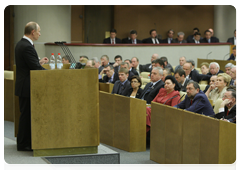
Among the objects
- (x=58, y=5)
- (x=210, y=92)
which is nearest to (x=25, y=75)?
(x=210, y=92)

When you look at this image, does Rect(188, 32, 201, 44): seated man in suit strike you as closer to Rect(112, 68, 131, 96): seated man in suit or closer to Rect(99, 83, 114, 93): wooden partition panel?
Rect(99, 83, 114, 93): wooden partition panel

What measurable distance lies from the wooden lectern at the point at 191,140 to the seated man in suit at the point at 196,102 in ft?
0.79

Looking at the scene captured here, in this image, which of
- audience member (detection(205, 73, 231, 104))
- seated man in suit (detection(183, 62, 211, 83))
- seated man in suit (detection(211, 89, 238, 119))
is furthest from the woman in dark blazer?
seated man in suit (detection(183, 62, 211, 83))

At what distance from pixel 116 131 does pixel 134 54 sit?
561 cm

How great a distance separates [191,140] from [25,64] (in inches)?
75.1

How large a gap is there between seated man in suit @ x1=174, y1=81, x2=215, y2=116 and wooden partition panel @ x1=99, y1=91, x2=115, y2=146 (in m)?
1.06

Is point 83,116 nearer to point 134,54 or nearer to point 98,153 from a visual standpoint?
point 98,153

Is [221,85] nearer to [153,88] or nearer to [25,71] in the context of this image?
[153,88]

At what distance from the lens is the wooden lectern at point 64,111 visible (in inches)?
110

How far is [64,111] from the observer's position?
2.83 meters

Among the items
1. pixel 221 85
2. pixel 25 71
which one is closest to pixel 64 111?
pixel 25 71

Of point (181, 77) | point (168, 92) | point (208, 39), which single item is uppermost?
point (208, 39)

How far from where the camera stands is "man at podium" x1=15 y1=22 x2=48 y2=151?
9.59 ft

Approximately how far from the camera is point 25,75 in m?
2.98
